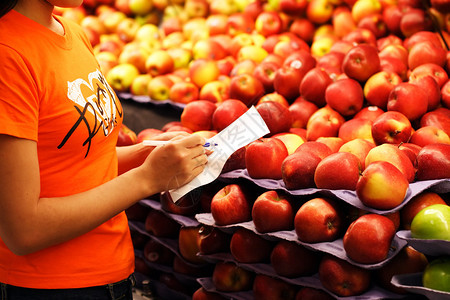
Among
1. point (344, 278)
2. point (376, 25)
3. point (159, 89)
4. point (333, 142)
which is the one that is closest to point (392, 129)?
point (333, 142)

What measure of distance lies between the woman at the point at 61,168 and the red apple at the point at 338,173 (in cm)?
45

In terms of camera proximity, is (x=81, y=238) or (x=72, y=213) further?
(x=81, y=238)

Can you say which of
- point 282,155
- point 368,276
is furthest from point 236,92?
point 368,276

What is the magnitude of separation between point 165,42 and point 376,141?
2.82 metres

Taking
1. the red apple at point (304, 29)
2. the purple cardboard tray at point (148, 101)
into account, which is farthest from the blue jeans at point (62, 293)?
the red apple at point (304, 29)

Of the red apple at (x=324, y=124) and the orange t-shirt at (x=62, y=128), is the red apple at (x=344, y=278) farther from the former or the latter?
the red apple at (x=324, y=124)

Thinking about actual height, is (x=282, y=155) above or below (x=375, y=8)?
below

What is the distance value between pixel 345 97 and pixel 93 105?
144 centimetres

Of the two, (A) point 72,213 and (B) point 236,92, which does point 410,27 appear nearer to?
(B) point 236,92

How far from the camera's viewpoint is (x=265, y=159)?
6.86 ft

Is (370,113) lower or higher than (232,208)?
higher

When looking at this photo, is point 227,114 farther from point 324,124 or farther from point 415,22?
point 415,22

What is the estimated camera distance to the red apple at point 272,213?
193cm

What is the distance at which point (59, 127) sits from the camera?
1.39 m
